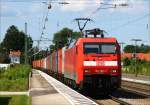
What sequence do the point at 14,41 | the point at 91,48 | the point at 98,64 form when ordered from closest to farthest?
the point at 98,64 → the point at 91,48 → the point at 14,41

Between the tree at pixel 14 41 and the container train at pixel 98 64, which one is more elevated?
the tree at pixel 14 41

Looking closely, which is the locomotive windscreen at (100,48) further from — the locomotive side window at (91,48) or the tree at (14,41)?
the tree at (14,41)

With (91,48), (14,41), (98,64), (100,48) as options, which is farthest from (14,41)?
(98,64)

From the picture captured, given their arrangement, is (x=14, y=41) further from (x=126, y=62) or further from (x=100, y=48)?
(x=100, y=48)

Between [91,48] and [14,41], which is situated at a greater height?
[14,41]

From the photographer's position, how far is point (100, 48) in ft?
84.0

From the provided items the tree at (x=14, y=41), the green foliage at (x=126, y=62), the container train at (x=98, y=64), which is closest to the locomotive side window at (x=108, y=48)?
the container train at (x=98, y=64)

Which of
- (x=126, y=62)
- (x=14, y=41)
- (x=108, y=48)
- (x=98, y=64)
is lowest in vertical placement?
(x=98, y=64)

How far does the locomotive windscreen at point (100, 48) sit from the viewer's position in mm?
25531

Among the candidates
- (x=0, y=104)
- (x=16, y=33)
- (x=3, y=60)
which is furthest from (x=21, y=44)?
(x=0, y=104)

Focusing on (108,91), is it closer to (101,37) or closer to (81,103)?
(101,37)

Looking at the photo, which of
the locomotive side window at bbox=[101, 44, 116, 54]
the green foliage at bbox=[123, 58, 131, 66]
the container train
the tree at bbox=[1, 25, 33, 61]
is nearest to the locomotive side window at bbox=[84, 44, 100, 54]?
the container train

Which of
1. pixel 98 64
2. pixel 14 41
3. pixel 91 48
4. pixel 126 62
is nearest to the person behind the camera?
pixel 98 64

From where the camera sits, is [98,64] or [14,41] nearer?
[98,64]
